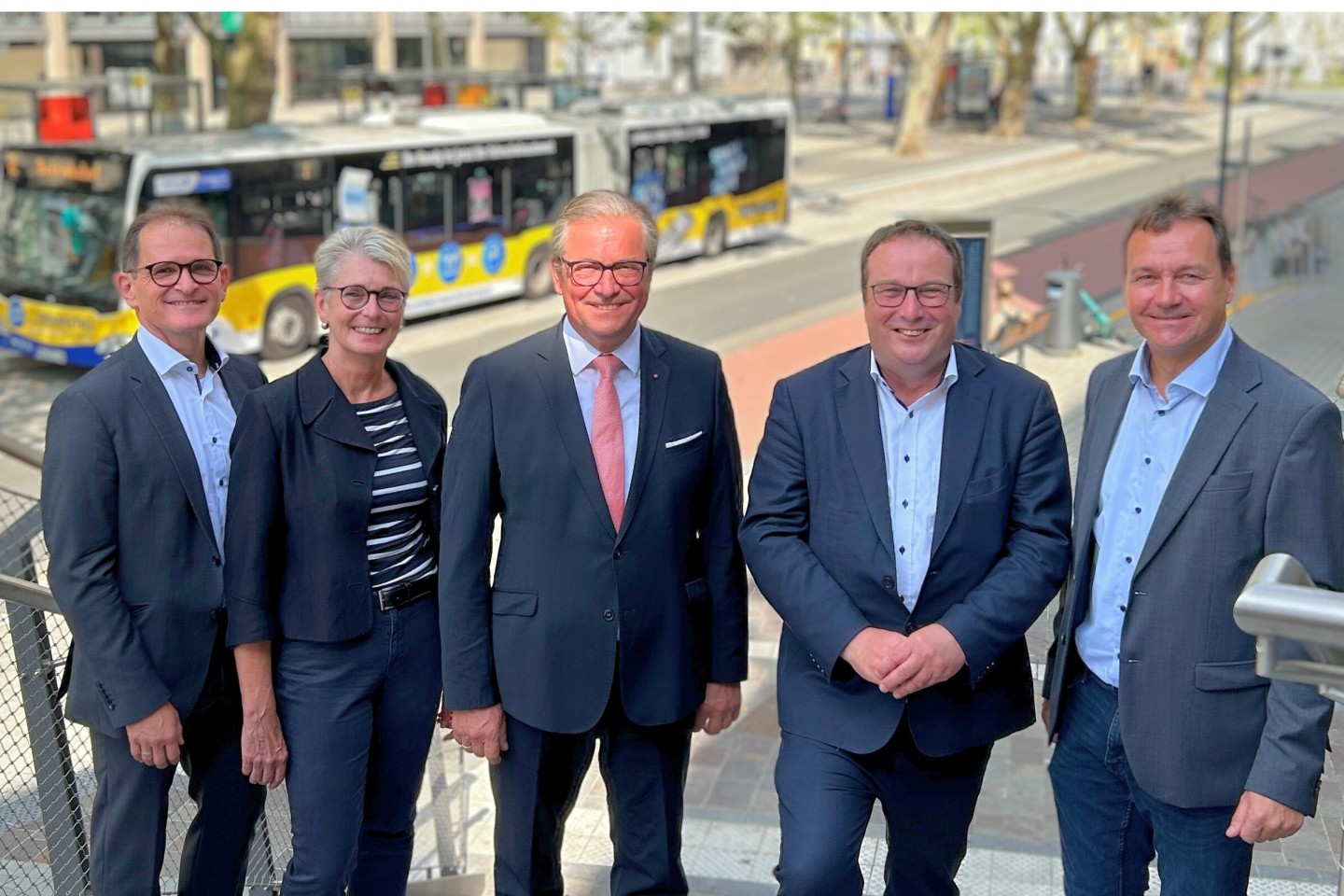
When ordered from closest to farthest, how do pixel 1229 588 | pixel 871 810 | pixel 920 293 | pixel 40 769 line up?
pixel 1229 588 → pixel 920 293 → pixel 871 810 → pixel 40 769

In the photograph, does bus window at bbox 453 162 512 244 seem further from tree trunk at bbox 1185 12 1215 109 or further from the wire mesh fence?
tree trunk at bbox 1185 12 1215 109

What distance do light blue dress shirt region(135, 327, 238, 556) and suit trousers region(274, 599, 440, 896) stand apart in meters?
0.37

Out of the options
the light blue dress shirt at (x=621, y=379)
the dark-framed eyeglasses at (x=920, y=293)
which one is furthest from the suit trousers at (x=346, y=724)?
the dark-framed eyeglasses at (x=920, y=293)

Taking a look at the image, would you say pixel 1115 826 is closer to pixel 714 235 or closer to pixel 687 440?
pixel 687 440

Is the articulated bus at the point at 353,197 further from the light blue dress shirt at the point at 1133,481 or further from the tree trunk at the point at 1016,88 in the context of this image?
the tree trunk at the point at 1016,88

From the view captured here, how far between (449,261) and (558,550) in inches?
618

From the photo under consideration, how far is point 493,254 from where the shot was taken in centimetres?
1906

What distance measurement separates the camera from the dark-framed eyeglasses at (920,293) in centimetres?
308

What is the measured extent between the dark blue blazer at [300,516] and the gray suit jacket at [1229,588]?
1.68 metres

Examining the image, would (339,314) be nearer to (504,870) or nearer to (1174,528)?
(504,870)

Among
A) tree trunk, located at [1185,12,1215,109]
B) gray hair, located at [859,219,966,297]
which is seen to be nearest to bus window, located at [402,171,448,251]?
gray hair, located at [859,219,966,297]

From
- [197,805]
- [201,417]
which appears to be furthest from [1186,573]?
[197,805]

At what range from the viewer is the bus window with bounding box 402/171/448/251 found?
17.9 m

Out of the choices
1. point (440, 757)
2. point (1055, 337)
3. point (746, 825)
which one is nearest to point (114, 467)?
point (440, 757)
